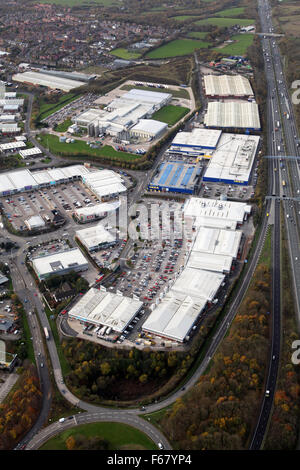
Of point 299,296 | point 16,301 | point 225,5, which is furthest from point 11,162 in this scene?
point 225,5

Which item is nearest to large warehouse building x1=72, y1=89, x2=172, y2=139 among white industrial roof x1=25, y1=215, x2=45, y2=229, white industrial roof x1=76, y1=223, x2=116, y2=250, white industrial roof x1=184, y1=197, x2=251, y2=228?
white industrial roof x1=184, y1=197, x2=251, y2=228

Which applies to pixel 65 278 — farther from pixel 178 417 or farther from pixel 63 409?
pixel 178 417

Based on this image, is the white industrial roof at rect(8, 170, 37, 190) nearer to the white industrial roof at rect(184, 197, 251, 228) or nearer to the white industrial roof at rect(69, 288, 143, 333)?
the white industrial roof at rect(184, 197, 251, 228)

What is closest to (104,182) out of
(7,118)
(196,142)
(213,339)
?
(196,142)

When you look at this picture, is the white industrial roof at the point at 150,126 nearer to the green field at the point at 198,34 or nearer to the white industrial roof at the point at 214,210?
the white industrial roof at the point at 214,210

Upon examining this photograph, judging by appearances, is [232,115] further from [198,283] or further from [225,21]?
[225,21]
